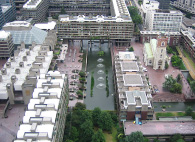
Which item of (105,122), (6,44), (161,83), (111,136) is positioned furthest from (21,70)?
(161,83)

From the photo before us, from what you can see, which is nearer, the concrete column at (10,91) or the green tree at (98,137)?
the green tree at (98,137)

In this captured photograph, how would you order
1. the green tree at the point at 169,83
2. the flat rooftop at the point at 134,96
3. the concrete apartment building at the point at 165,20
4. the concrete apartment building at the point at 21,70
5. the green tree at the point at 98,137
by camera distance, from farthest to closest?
the concrete apartment building at the point at 165,20 → the green tree at the point at 169,83 → the concrete apartment building at the point at 21,70 → the flat rooftop at the point at 134,96 → the green tree at the point at 98,137

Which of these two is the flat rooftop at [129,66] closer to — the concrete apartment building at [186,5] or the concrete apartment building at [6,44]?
the concrete apartment building at [6,44]

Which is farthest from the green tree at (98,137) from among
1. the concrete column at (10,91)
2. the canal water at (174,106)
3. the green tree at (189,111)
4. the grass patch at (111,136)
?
the concrete column at (10,91)

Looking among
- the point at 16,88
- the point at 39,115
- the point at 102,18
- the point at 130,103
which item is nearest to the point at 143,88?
the point at 130,103

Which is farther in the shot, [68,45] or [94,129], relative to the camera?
[68,45]

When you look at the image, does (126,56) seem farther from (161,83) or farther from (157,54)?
(161,83)

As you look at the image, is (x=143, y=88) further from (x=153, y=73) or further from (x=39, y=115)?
(x=39, y=115)

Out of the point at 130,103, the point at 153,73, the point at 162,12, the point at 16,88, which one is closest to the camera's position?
the point at 130,103
